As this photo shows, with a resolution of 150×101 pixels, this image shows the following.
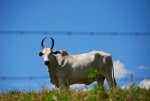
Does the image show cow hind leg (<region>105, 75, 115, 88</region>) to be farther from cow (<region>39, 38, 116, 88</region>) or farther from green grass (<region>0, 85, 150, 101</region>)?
green grass (<region>0, 85, 150, 101</region>)

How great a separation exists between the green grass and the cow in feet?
17.2

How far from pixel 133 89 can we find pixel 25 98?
2.37 metres

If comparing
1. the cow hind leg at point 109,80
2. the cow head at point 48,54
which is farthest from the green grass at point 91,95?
the cow hind leg at point 109,80

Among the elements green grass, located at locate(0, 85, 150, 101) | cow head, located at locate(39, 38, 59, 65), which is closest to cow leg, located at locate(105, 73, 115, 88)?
cow head, located at locate(39, 38, 59, 65)

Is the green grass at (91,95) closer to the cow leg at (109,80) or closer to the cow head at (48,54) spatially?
the cow head at (48,54)

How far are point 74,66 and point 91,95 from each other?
23.0ft

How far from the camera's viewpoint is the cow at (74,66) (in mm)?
15555

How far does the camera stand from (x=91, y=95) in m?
8.69

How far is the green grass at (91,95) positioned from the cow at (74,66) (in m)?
5.23

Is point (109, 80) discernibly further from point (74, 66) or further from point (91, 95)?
point (91, 95)

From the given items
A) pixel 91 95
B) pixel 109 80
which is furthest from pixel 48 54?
pixel 91 95

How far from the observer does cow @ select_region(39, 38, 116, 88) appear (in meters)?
15.6

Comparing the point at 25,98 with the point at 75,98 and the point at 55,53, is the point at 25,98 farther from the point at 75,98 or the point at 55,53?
the point at 55,53

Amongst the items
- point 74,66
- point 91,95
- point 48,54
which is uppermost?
point 48,54
